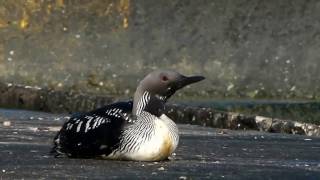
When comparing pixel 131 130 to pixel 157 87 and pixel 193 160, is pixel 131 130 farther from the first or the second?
pixel 193 160

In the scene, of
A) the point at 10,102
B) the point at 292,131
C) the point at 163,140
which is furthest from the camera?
the point at 10,102

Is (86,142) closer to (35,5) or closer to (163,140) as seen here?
(163,140)

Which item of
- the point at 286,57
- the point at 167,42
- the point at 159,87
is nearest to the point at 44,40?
the point at 167,42

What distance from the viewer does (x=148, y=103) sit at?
21.0 ft

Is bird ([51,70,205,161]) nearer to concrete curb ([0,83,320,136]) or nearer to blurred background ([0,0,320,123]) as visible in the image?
concrete curb ([0,83,320,136])

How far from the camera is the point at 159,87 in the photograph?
6465 mm

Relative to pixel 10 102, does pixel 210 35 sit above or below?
above

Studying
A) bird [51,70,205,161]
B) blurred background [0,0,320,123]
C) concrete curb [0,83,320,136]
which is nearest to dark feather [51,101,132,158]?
bird [51,70,205,161]

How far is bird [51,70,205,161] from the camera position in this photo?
620 cm

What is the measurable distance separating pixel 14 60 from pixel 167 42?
1582 mm

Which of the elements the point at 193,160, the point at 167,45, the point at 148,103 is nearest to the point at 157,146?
the point at 148,103

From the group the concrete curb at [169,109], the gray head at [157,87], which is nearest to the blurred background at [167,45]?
the concrete curb at [169,109]

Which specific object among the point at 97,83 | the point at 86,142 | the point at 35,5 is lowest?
the point at 86,142

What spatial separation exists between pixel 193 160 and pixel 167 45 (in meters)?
6.42
